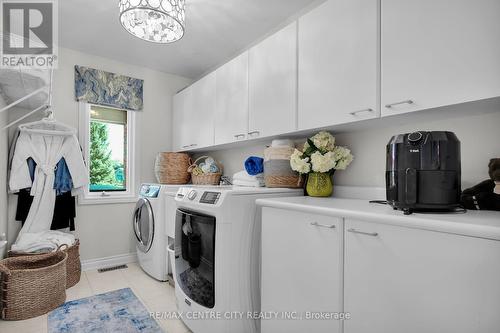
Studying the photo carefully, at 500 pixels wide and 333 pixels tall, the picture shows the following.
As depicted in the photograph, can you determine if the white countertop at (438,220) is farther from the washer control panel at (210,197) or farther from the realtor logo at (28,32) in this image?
the realtor logo at (28,32)

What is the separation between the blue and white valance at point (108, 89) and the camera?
115 inches

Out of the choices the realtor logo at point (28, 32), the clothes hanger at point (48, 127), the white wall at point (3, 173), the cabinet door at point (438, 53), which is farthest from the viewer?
the clothes hanger at point (48, 127)

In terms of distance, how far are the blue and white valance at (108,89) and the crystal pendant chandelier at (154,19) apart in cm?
151

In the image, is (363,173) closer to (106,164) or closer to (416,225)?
(416,225)

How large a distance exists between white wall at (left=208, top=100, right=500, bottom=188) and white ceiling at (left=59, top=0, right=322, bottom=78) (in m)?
1.22

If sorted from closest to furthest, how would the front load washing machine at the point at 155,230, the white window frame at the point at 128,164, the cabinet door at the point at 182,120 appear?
1. the front load washing machine at the point at 155,230
2. the white window frame at the point at 128,164
3. the cabinet door at the point at 182,120

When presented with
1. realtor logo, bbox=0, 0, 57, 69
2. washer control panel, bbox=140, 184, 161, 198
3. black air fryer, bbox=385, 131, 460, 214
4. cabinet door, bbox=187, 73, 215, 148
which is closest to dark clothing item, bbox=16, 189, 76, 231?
washer control panel, bbox=140, 184, 161, 198

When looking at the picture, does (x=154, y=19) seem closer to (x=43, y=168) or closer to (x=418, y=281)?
(x=43, y=168)

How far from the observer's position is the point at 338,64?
1.49 metres

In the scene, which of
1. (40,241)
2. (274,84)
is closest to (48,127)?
(40,241)

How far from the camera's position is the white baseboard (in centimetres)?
296

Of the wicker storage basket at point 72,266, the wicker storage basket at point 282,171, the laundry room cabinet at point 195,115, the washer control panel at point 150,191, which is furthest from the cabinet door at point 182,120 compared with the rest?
the wicker storage basket at point 72,266

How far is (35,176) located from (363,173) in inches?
120

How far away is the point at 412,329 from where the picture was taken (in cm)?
90
